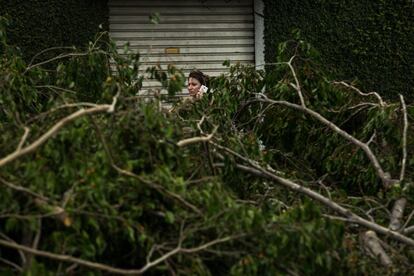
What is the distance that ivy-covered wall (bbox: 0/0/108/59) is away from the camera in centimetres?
1030

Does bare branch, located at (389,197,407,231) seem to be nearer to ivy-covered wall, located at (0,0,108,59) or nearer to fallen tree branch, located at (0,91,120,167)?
fallen tree branch, located at (0,91,120,167)

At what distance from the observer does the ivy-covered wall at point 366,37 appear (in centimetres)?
1128

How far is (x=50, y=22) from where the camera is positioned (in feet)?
34.1

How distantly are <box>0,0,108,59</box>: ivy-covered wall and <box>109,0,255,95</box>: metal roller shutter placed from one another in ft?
1.10

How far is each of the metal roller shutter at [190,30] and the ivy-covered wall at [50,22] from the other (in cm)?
34

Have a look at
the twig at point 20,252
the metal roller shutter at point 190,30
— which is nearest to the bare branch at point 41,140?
the twig at point 20,252

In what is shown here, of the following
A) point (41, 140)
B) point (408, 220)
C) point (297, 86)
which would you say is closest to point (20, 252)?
point (41, 140)

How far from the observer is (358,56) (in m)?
11.4

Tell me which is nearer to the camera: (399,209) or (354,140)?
(399,209)

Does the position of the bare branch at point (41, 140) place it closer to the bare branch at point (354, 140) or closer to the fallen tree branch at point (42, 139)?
the fallen tree branch at point (42, 139)

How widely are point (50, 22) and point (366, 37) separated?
165 inches

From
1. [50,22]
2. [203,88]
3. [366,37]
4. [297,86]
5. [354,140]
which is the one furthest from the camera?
[366,37]

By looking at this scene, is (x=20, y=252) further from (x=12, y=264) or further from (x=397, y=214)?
(x=397, y=214)

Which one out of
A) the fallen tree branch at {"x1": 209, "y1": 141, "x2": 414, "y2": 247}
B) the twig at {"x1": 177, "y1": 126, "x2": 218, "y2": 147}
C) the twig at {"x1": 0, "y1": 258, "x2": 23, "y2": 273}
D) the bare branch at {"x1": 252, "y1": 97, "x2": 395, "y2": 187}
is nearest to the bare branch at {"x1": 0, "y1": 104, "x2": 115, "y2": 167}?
the twig at {"x1": 0, "y1": 258, "x2": 23, "y2": 273}
